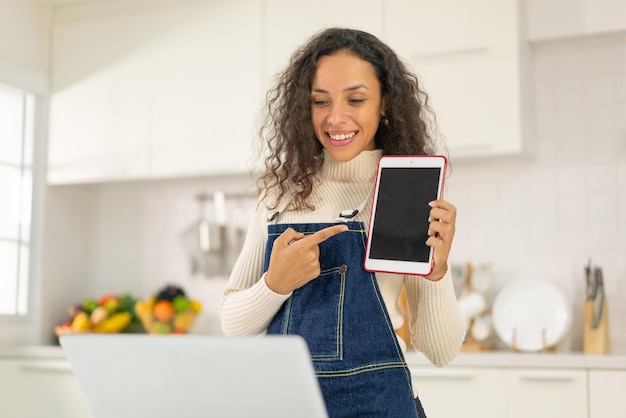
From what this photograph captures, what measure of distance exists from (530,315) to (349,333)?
2110 millimetres

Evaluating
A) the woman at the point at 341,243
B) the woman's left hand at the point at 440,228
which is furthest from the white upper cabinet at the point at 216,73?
the woman's left hand at the point at 440,228

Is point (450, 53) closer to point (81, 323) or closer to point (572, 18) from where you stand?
point (572, 18)

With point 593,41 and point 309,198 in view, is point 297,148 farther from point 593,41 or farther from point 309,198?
point 593,41

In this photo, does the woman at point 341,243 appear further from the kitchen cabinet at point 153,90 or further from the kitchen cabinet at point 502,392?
the kitchen cabinet at point 153,90

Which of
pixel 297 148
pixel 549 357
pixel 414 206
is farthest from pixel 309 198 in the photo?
pixel 549 357

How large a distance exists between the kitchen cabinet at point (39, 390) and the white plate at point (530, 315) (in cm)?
169

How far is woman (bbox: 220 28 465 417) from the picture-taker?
128 centimetres

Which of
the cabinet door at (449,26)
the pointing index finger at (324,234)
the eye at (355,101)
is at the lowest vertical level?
the pointing index finger at (324,234)

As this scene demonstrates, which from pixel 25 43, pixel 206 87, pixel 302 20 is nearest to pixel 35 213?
pixel 25 43

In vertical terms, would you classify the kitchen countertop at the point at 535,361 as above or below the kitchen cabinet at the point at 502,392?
above

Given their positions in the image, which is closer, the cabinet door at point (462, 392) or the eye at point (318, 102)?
the eye at point (318, 102)

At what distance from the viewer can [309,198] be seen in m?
1.47

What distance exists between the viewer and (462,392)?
290 cm

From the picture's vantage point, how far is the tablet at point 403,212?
132cm
